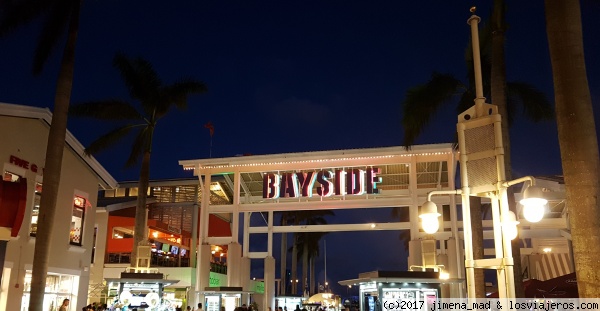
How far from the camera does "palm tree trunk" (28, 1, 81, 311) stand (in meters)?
14.8

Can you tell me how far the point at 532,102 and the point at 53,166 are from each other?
14754 mm

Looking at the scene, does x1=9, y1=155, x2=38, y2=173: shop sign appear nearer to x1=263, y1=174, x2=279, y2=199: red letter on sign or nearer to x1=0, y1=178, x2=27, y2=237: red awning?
x1=0, y1=178, x2=27, y2=237: red awning

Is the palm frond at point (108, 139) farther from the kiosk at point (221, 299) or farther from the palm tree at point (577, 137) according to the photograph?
the palm tree at point (577, 137)

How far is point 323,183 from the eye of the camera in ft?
77.4

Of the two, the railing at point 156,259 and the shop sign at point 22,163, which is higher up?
the shop sign at point 22,163

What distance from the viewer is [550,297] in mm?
15672

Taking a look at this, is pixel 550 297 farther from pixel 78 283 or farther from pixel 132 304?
pixel 78 283

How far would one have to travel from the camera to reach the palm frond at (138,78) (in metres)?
23.4

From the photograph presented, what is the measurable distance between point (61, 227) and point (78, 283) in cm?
248

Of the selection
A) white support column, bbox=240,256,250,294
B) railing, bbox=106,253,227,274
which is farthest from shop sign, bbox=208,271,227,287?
white support column, bbox=240,256,250,294

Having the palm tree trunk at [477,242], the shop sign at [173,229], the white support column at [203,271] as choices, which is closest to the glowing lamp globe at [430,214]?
the palm tree trunk at [477,242]

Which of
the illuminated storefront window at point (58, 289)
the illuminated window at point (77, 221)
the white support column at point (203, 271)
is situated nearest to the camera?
the illuminated storefront window at point (58, 289)

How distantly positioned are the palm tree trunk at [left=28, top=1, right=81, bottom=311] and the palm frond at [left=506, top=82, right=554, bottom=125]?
13.9 m

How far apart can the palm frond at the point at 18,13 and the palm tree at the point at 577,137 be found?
14.8 meters
